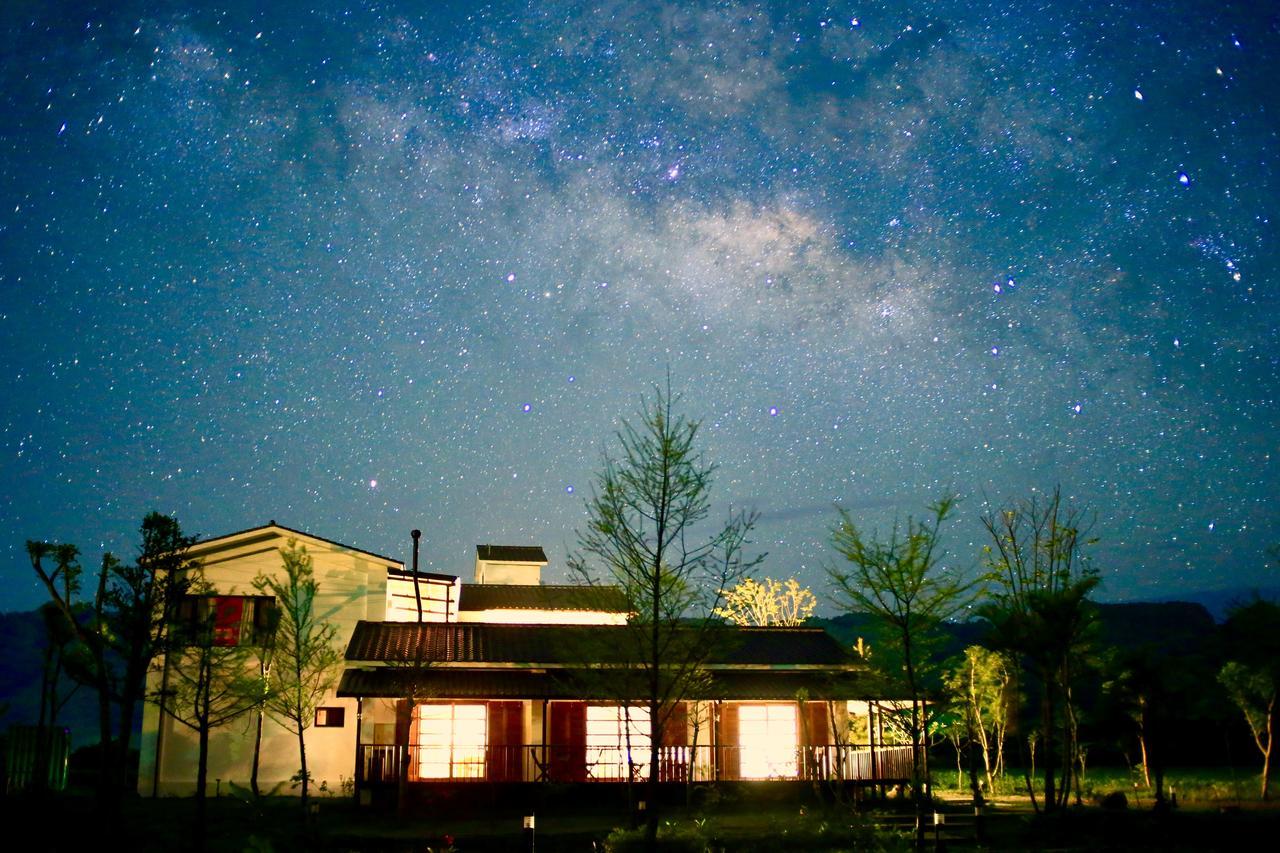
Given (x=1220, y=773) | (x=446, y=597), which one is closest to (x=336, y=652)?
(x=446, y=597)

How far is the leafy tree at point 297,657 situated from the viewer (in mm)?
24188

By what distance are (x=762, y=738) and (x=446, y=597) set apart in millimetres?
12595

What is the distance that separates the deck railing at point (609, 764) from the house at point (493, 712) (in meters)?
0.05

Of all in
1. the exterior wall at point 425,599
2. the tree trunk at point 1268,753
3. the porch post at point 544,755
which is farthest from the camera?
the exterior wall at point 425,599

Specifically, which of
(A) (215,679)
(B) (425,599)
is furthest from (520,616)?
(A) (215,679)

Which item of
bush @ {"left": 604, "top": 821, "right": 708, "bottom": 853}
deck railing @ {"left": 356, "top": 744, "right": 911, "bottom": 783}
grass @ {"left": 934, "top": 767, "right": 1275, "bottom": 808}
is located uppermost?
deck railing @ {"left": 356, "top": 744, "right": 911, "bottom": 783}

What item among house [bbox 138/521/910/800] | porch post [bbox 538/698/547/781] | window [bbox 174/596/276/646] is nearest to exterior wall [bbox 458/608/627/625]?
house [bbox 138/521/910/800]

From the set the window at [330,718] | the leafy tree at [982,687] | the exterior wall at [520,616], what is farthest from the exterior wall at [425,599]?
the leafy tree at [982,687]

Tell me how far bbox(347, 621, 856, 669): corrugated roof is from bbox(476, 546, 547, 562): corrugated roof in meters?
10.6

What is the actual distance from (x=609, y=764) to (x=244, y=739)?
10943mm

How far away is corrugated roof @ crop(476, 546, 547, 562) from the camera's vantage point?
3925 cm

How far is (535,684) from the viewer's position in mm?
24812

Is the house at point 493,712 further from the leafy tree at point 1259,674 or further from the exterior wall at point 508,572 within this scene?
the leafy tree at point 1259,674

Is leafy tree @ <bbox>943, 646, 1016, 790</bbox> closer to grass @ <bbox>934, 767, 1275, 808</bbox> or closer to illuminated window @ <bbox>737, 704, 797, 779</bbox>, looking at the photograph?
grass @ <bbox>934, 767, 1275, 808</bbox>
